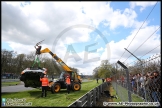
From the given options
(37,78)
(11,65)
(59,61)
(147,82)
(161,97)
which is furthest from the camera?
(11,65)

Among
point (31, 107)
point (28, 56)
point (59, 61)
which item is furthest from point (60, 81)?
point (28, 56)

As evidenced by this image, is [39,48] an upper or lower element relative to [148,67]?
upper

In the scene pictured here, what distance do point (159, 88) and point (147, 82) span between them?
0.74 metres

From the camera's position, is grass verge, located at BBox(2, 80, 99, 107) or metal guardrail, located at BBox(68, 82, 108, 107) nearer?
metal guardrail, located at BBox(68, 82, 108, 107)

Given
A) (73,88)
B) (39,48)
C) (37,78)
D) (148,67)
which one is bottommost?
(73,88)

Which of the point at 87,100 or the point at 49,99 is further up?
the point at 87,100

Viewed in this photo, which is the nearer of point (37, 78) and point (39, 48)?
point (37, 78)

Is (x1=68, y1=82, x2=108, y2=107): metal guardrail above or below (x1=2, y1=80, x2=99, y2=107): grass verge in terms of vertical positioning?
above

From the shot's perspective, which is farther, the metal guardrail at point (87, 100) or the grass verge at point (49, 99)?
the grass verge at point (49, 99)

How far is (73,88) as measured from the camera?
16.7m

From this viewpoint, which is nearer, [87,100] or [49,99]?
[87,100]

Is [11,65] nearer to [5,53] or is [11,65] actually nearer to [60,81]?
[5,53]

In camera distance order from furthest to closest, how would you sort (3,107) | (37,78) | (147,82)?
(37,78) < (3,107) < (147,82)

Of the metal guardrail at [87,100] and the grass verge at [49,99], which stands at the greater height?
the metal guardrail at [87,100]
